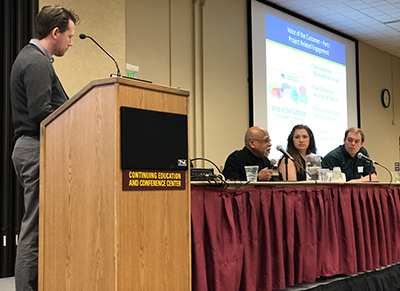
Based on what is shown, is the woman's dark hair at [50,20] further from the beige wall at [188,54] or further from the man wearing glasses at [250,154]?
the man wearing glasses at [250,154]

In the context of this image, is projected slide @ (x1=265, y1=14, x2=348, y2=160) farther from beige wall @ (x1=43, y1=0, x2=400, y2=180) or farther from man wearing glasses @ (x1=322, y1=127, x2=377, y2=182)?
man wearing glasses @ (x1=322, y1=127, x2=377, y2=182)

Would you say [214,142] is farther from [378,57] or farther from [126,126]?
[378,57]

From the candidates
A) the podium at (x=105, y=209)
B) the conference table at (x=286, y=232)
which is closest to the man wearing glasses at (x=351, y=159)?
the conference table at (x=286, y=232)

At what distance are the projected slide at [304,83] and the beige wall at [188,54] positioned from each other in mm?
398

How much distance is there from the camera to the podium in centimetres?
142

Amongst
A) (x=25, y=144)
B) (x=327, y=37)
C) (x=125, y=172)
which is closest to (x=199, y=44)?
(x=327, y=37)

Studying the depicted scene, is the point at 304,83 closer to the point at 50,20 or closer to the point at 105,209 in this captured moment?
the point at 50,20

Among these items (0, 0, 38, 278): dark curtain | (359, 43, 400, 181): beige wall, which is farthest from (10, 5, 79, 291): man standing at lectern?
(359, 43, 400, 181): beige wall

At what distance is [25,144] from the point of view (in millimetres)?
1796

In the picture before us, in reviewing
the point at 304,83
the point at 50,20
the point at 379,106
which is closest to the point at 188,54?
the point at 304,83

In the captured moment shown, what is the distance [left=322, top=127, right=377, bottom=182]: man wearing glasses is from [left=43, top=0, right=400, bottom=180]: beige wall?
1313 millimetres

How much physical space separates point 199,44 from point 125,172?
12.6 ft

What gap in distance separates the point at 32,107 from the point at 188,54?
3.41m

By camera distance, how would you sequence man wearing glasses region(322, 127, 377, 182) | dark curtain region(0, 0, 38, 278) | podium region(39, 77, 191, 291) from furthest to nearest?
man wearing glasses region(322, 127, 377, 182) < dark curtain region(0, 0, 38, 278) < podium region(39, 77, 191, 291)
